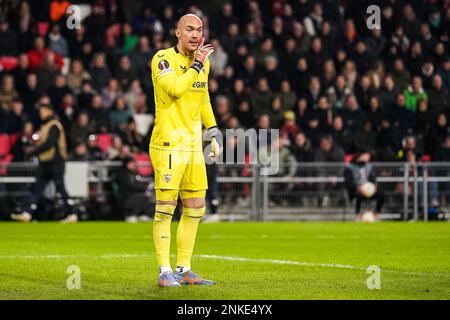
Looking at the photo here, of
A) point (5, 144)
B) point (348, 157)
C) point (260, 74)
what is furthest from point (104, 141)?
point (348, 157)

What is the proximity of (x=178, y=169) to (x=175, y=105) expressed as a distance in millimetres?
605

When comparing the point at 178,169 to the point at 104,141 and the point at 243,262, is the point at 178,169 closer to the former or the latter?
the point at 243,262

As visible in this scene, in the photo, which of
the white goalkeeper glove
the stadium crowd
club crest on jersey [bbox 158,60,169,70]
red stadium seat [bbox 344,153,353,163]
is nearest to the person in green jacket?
the stadium crowd

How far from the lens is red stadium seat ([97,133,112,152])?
24369 mm

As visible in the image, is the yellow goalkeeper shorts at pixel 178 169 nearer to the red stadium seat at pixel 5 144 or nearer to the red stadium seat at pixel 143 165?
the red stadium seat at pixel 143 165

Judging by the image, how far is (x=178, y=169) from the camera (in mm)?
10578

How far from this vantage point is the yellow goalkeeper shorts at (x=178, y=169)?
1055 cm

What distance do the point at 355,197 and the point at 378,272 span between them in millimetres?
12171

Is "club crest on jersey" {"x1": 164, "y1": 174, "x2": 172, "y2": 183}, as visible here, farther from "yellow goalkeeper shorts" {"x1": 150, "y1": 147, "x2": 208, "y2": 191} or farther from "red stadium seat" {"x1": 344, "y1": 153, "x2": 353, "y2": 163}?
"red stadium seat" {"x1": 344, "y1": 153, "x2": 353, "y2": 163}

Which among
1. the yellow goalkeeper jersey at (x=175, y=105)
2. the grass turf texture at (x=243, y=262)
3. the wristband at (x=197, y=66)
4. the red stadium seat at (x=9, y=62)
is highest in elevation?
the red stadium seat at (x=9, y=62)

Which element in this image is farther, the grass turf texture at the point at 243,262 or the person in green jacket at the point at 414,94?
the person in green jacket at the point at 414,94

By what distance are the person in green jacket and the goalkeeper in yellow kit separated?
16.6 metres

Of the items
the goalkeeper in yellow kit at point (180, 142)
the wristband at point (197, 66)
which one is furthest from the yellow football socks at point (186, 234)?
the wristband at point (197, 66)
